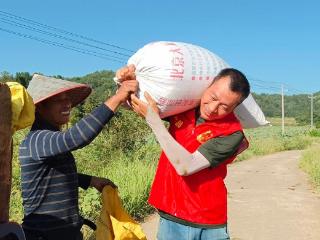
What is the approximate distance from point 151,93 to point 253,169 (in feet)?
42.1

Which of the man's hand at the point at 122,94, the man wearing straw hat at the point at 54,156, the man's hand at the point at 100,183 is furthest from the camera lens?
the man's hand at the point at 100,183

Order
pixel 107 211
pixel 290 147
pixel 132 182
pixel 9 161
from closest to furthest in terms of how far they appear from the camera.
Answer: 1. pixel 9 161
2. pixel 107 211
3. pixel 132 182
4. pixel 290 147

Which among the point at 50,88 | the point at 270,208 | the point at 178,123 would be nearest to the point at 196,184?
the point at 178,123

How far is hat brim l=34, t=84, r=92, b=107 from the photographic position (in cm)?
258

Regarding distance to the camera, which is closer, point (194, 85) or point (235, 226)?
point (194, 85)

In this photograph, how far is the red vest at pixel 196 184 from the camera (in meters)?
2.74

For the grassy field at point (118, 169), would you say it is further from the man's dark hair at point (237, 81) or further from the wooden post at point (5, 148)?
the wooden post at point (5, 148)

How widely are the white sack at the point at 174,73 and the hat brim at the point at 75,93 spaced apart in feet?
0.98

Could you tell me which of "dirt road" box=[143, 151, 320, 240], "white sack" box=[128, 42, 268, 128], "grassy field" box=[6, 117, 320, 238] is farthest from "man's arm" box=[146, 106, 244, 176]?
"dirt road" box=[143, 151, 320, 240]

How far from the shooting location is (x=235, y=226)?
698 cm

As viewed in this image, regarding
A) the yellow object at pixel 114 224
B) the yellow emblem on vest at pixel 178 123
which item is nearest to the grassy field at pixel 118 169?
the yellow object at pixel 114 224

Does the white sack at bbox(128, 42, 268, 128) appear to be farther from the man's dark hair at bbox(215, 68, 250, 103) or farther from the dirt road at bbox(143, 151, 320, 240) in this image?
the dirt road at bbox(143, 151, 320, 240)

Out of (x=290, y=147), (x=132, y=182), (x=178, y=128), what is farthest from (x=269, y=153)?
(x=178, y=128)

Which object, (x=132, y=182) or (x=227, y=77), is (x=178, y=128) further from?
(x=132, y=182)
